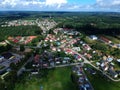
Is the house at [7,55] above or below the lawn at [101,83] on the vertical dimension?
above

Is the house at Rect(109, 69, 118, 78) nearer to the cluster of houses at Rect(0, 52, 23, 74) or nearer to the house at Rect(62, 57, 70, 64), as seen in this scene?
the house at Rect(62, 57, 70, 64)

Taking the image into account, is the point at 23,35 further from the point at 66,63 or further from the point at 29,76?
the point at 29,76

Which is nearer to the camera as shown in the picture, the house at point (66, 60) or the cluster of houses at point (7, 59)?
the cluster of houses at point (7, 59)

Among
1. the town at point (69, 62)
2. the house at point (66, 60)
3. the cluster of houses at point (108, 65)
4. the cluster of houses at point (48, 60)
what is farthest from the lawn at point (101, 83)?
the cluster of houses at point (48, 60)

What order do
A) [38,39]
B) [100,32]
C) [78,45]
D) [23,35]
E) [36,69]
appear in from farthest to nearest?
1. [100,32]
2. [23,35]
3. [38,39]
4. [78,45]
5. [36,69]

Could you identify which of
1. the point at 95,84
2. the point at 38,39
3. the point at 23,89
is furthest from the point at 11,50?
the point at 95,84

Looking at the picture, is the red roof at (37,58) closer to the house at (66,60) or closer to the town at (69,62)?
the town at (69,62)
